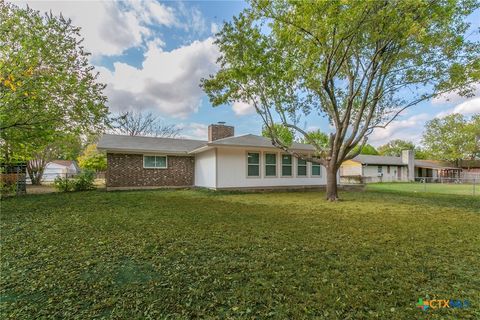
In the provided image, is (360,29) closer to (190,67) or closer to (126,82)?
(190,67)

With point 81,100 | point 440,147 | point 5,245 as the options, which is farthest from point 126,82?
Result: point 440,147

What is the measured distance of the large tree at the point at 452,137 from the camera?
36.2 metres

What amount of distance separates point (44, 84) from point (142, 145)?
627cm

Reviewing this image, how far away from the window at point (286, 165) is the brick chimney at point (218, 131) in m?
3.91

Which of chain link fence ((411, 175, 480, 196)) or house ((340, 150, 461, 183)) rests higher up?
house ((340, 150, 461, 183))

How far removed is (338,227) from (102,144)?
12.1 m

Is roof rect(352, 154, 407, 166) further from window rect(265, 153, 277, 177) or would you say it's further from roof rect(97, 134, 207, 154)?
roof rect(97, 134, 207, 154)

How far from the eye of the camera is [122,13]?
332 inches

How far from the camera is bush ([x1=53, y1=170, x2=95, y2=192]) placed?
12.4 m

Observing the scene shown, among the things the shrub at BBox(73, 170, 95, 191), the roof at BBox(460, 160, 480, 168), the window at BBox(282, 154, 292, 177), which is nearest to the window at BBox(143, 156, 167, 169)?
the shrub at BBox(73, 170, 95, 191)

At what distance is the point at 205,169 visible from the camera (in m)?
13.5

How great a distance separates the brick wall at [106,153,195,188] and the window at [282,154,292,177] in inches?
227

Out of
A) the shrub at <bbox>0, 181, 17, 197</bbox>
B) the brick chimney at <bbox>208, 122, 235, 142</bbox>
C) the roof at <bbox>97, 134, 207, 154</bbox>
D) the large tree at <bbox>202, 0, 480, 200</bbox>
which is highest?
the large tree at <bbox>202, 0, 480, 200</bbox>

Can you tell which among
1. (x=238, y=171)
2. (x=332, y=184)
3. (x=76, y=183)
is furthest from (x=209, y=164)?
(x=76, y=183)
